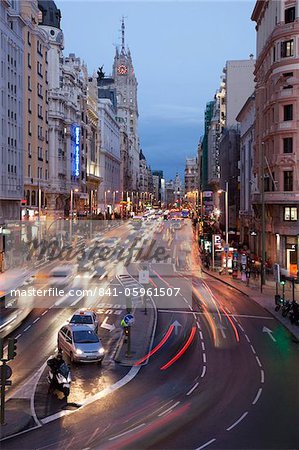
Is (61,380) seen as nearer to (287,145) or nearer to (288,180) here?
(288,180)

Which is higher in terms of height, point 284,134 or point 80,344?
point 284,134

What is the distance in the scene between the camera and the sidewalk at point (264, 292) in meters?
35.7

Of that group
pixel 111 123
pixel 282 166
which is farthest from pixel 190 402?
pixel 111 123

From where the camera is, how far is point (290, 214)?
180 ft

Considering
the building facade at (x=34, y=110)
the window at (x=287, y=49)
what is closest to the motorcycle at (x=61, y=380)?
the window at (x=287, y=49)

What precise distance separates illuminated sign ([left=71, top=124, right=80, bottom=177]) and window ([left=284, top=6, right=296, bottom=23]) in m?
56.9

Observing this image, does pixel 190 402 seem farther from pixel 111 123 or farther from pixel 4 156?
pixel 111 123

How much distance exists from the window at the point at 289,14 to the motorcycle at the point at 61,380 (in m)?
43.7

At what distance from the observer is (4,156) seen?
62.4 meters

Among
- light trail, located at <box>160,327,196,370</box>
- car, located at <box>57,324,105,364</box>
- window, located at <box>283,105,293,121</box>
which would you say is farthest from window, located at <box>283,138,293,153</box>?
car, located at <box>57,324,105,364</box>

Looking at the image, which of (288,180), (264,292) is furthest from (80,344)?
(288,180)

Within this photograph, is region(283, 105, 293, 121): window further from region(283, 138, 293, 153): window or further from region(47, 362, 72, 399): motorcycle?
region(47, 362, 72, 399): motorcycle

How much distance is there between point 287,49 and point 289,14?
3228mm

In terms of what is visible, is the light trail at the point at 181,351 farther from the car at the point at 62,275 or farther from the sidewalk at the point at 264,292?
the car at the point at 62,275
